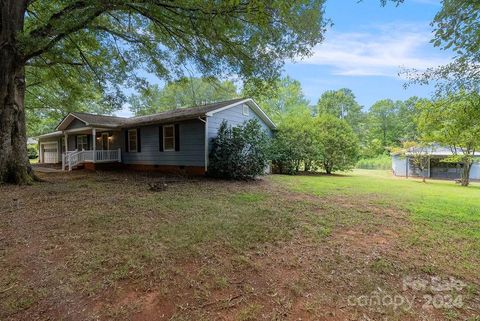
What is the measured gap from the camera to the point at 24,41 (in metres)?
6.43

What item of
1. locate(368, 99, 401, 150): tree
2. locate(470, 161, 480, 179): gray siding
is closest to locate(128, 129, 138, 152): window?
locate(470, 161, 480, 179): gray siding

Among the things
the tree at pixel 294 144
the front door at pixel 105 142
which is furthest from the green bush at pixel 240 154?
the front door at pixel 105 142

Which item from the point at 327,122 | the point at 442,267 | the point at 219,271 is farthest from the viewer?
the point at 327,122

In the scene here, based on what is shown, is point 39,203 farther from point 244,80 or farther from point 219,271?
point 244,80

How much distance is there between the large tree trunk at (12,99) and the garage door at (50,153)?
50.9 feet

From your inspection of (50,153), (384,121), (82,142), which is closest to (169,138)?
(82,142)

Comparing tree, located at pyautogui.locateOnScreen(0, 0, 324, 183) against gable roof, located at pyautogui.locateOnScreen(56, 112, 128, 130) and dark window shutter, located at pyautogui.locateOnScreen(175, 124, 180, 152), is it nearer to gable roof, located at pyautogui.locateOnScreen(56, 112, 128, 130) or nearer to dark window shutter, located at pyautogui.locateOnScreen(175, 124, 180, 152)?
dark window shutter, located at pyautogui.locateOnScreen(175, 124, 180, 152)

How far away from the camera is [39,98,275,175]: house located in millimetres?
11633

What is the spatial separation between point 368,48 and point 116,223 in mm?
8968

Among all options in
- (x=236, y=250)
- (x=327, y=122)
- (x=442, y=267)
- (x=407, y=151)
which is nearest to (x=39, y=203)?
(x=236, y=250)

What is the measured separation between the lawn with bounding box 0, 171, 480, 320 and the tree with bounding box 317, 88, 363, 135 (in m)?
40.6

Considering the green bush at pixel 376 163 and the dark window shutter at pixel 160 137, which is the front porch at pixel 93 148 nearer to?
the dark window shutter at pixel 160 137

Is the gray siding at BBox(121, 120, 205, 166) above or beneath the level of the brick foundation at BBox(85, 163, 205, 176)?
above

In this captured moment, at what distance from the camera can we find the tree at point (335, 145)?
16250 mm
